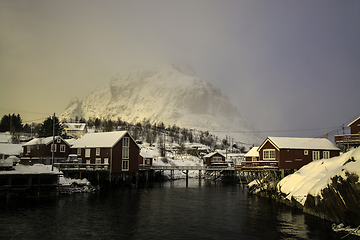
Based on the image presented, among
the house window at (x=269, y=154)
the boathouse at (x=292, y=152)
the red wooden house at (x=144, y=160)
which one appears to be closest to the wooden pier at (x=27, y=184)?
the boathouse at (x=292, y=152)

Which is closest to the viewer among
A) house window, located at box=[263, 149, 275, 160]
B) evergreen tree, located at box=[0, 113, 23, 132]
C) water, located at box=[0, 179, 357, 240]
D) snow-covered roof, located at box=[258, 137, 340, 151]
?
water, located at box=[0, 179, 357, 240]

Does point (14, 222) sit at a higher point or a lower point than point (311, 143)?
lower

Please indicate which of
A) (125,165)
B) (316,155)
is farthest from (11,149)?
(316,155)

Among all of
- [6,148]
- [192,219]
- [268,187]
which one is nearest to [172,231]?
[192,219]

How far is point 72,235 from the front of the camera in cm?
2403

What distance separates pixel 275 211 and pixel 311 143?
2399 centimetres

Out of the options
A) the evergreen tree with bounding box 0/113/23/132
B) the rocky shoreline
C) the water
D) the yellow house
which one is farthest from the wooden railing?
the evergreen tree with bounding box 0/113/23/132

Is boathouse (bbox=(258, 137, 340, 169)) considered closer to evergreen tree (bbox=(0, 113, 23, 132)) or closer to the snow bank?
the snow bank

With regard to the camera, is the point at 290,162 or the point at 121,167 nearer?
the point at 290,162

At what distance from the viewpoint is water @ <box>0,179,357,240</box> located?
24.4m

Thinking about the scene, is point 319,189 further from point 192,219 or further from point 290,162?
point 290,162

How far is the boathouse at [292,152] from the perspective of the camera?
51.0 metres

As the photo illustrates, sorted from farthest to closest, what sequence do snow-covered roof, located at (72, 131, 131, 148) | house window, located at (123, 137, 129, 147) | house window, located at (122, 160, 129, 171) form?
house window, located at (123, 137, 129, 147)
house window, located at (122, 160, 129, 171)
snow-covered roof, located at (72, 131, 131, 148)

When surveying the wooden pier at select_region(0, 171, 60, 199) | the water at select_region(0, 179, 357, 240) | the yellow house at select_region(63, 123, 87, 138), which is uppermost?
the yellow house at select_region(63, 123, 87, 138)
